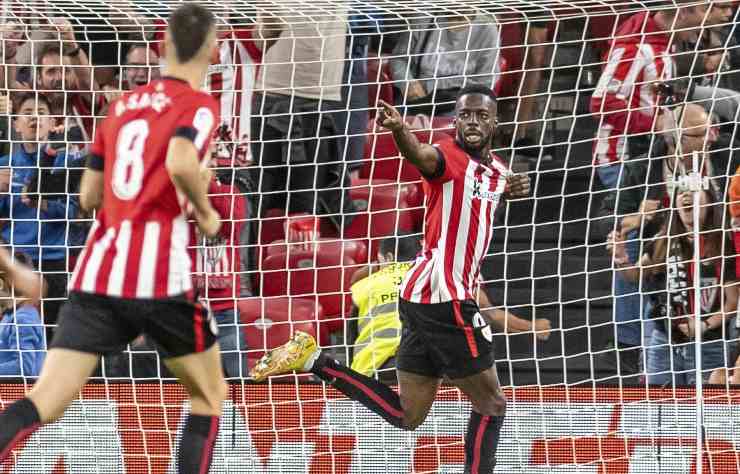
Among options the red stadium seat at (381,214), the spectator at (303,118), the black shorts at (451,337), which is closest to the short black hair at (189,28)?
the black shorts at (451,337)

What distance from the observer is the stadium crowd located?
8742mm

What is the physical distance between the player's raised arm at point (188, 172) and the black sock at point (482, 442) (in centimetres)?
222

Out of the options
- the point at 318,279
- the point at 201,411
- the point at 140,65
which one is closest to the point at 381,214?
the point at 318,279

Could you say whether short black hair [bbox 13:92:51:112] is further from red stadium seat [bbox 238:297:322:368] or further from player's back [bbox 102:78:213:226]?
player's back [bbox 102:78:213:226]

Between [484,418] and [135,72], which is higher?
[135,72]

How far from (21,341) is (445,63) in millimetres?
4059

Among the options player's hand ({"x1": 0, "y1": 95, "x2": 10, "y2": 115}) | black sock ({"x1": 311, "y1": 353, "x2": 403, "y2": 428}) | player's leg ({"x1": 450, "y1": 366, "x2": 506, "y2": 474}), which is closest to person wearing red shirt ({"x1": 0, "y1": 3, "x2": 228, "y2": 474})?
player's leg ({"x1": 450, "y1": 366, "x2": 506, "y2": 474})

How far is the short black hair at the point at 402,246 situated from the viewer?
8.94 meters

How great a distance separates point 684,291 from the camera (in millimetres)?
8828

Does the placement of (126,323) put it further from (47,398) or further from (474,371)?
(474,371)

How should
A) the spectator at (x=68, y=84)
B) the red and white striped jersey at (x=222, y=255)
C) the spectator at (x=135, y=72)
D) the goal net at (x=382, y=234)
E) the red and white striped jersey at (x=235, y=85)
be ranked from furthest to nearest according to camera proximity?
the red and white striped jersey at (x=235, y=85) < the spectator at (x=135, y=72) < the spectator at (x=68, y=84) < the red and white striped jersey at (x=222, y=255) < the goal net at (x=382, y=234)

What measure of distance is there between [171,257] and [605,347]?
5399 millimetres

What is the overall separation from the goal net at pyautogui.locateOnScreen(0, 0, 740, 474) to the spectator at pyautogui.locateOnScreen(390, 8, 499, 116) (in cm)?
3

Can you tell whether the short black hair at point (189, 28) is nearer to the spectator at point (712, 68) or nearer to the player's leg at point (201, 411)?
the player's leg at point (201, 411)
